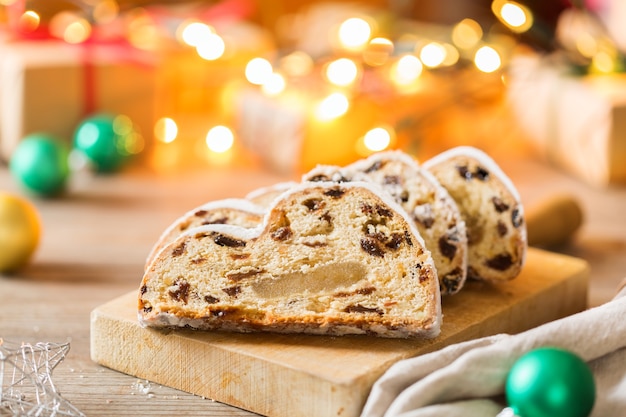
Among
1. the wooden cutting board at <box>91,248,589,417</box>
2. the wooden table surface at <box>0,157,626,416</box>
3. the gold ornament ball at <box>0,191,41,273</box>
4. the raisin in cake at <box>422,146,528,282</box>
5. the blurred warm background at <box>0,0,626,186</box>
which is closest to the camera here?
the wooden cutting board at <box>91,248,589,417</box>

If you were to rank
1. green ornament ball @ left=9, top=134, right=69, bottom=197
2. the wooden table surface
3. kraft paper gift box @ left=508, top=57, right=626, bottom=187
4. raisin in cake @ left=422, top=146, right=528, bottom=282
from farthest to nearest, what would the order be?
1. kraft paper gift box @ left=508, top=57, right=626, bottom=187
2. green ornament ball @ left=9, top=134, right=69, bottom=197
3. raisin in cake @ left=422, top=146, right=528, bottom=282
4. the wooden table surface

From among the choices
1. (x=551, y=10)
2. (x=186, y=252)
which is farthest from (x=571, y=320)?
(x=551, y=10)

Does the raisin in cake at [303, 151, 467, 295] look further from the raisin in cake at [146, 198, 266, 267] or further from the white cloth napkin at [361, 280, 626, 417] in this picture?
the white cloth napkin at [361, 280, 626, 417]

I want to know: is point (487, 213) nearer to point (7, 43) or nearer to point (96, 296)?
point (96, 296)

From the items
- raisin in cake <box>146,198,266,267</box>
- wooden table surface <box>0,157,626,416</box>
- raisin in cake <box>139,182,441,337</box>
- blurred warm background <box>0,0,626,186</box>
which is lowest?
wooden table surface <box>0,157,626,416</box>

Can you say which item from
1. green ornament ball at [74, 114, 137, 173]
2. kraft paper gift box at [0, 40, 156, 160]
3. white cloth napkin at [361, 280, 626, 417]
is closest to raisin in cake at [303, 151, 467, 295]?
white cloth napkin at [361, 280, 626, 417]

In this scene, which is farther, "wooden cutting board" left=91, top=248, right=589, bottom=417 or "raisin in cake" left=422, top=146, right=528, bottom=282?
"raisin in cake" left=422, top=146, right=528, bottom=282

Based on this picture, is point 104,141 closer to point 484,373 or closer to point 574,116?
point 574,116

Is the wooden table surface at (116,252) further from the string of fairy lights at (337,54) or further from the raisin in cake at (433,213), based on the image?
the raisin in cake at (433,213)
